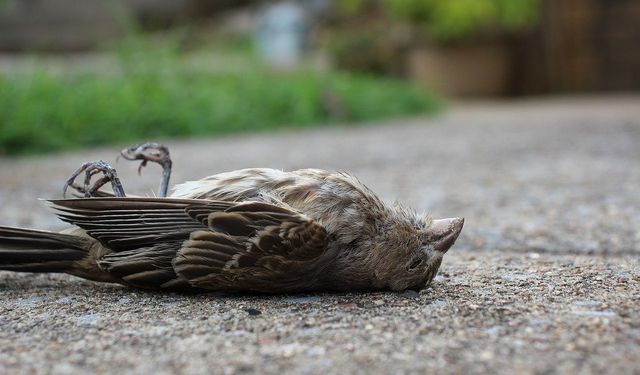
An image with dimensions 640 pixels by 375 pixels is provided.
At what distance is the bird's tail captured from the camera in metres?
2.13

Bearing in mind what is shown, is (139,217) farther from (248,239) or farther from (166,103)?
(166,103)

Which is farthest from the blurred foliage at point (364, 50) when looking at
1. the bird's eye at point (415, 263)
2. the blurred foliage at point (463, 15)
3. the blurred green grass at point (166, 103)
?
the bird's eye at point (415, 263)

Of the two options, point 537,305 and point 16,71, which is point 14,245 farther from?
point 16,71

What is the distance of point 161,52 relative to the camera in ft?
29.1

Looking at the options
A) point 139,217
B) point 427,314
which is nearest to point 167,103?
point 139,217

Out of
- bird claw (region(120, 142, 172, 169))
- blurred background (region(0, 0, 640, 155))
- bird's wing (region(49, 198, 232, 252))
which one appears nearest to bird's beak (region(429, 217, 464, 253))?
bird's wing (region(49, 198, 232, 252))

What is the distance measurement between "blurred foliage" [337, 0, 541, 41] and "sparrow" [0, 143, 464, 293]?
10.7 metres

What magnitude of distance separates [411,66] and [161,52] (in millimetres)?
5961

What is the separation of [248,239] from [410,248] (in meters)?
0.42

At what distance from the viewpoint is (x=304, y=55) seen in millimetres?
14828

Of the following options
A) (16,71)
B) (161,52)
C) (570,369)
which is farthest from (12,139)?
(570,369)

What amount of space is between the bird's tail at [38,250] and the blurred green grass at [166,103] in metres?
4.04

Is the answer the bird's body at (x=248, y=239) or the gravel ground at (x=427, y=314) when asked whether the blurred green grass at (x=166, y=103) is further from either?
the bird's body at (x=248, y=239)

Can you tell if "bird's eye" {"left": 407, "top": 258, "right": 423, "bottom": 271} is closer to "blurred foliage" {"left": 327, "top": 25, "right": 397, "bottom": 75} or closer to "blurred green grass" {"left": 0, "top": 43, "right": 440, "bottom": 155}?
"blurred green grass" {"left": 0, "top": 43, "right": 440, "bottom": 155}
